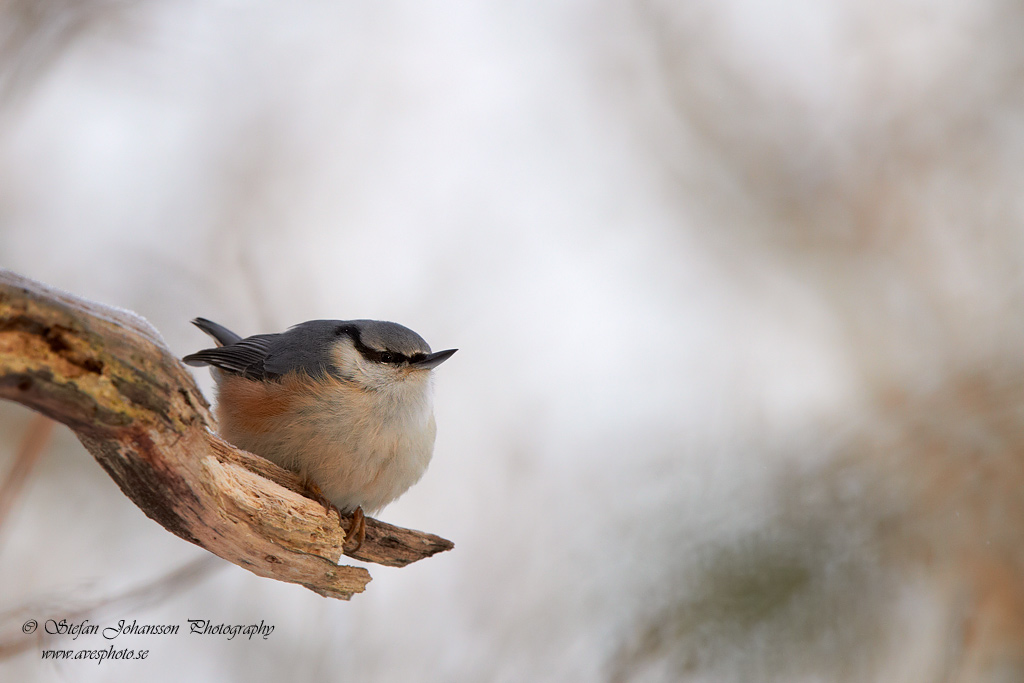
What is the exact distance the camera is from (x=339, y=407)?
224 cm

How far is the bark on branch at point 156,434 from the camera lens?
4.30ft

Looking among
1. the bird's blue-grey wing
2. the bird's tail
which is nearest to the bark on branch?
the bird's blue-grey wing

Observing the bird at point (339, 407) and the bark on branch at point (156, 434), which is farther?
the bird at point (339, 407)

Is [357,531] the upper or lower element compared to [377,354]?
lower

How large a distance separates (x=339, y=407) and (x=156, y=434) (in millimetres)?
765

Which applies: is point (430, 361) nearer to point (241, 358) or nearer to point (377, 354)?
point (377, 354)

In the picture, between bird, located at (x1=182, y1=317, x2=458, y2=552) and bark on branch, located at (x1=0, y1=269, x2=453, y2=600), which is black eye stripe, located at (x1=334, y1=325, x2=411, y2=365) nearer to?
bird, located at (x1=182, y1=317, x2=458, y2=552)

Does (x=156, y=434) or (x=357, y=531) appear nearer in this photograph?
(x=156, y=434)

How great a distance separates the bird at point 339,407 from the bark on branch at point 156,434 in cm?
14

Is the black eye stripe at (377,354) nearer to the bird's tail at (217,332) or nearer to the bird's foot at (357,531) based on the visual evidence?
the bird's foot at (357,531)

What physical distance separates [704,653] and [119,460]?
170 cm

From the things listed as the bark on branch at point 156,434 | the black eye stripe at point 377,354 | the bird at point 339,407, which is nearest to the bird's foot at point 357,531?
the bird at point 339,407

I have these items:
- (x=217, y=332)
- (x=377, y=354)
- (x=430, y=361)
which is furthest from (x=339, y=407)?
(x=217, y=332)

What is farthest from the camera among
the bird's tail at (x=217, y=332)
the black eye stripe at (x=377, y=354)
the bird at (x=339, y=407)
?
the bird's tail at (x=217, y=332)
